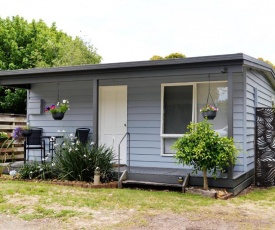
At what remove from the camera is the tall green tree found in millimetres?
14906

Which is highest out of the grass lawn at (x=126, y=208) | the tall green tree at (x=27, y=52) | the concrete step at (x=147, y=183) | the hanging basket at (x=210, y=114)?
the tall green tree at (x=27, y=52)

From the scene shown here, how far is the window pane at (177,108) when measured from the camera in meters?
8.07

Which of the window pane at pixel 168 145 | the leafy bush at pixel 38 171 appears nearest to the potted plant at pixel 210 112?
the window pane at pixel 168 145

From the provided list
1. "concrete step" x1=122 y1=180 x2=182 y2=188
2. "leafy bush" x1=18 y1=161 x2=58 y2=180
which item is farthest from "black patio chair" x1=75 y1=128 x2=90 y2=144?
"concrete step" x1=122 y1=180 x2=182 y2=188

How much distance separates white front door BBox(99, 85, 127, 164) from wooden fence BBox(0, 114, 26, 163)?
128 inches

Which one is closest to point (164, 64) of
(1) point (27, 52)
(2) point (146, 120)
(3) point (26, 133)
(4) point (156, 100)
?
(4) point (156, 100)

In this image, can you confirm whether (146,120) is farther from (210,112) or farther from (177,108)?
(210,112)

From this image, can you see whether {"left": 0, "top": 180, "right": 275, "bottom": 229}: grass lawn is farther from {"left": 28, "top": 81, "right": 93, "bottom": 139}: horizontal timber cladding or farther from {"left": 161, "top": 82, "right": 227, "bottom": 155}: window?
{"left": 28, "top": 81, "right": 93, "bottom": 139}: horizontal timber cladding

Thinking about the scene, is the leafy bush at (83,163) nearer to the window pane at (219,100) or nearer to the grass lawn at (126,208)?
the grass lawn at (126,208)

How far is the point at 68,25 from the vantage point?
24828 millimetres

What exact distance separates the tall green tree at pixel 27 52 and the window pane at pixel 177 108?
8.16 m

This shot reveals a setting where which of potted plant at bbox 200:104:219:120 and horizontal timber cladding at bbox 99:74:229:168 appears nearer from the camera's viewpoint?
potted plant at bbox 200:104:219:120

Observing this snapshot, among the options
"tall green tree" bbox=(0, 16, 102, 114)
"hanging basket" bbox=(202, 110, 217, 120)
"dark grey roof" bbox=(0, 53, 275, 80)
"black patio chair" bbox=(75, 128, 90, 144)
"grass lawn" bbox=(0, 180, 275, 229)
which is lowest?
"grass lawn" bbox=(0, 180, 275, 229)

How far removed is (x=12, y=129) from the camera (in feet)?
36.8
